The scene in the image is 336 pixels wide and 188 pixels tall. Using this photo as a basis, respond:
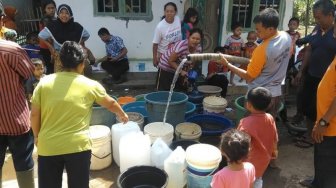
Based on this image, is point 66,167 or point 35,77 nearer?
point 66,167

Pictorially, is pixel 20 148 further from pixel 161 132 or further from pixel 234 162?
pixel 234 162

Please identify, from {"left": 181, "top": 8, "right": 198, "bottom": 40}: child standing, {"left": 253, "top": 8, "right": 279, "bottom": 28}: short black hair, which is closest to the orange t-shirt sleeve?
{"left": 253, "top": 8, "right": 279, "bottom": 28}: short black hair

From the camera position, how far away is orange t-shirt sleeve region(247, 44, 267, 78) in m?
3.29

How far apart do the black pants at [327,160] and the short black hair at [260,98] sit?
664mm

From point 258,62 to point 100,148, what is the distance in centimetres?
212

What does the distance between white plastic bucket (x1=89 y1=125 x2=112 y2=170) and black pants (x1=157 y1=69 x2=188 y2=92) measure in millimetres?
1236

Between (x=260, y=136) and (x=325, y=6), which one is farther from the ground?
(x=325, y=6)

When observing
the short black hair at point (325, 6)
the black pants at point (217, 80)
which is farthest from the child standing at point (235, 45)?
the short black hair at point (325, 6)

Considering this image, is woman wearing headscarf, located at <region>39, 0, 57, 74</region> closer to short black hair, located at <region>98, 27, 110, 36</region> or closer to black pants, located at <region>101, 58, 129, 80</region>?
short black hair, located at <region>98, 27, 110, 36</region>

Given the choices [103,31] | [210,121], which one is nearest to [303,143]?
[210,121]

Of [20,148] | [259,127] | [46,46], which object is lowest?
[20,148]

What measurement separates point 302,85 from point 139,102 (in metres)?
2.37

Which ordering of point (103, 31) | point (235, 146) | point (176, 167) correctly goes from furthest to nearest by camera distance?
point (103, 31), point (176, 167), point (235, 146)

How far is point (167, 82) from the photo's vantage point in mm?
4832
